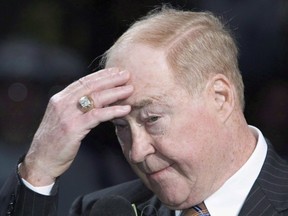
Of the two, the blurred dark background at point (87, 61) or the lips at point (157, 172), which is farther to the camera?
the blurred dark background at point (87, 61)

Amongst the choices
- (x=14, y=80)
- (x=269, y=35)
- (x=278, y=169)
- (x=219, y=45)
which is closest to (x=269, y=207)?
(x=278, y=169)

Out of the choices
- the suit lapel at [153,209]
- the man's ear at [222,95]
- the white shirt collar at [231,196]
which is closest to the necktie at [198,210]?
the white shirt collar at [231,196]

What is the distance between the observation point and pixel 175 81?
1897 mm

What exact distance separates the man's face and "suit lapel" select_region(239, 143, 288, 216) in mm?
113

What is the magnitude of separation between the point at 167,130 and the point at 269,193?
303 mm

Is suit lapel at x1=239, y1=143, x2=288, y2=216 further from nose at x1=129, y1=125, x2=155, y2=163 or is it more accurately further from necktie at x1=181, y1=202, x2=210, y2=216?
nose at x1=129, y1=125, x2=155, y2=163

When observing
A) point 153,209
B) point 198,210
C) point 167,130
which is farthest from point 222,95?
point 153,209

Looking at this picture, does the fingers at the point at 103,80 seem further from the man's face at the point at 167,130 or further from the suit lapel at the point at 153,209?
the suit lapel at the point at 153,209

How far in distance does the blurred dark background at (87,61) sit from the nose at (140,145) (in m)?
1.03

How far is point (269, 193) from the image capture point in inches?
77.4

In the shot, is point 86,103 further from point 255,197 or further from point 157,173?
point 255,197

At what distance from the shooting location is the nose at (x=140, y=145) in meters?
1.91

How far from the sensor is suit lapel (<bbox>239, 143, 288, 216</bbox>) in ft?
6.36

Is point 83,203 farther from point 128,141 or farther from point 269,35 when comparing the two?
point 269,35
